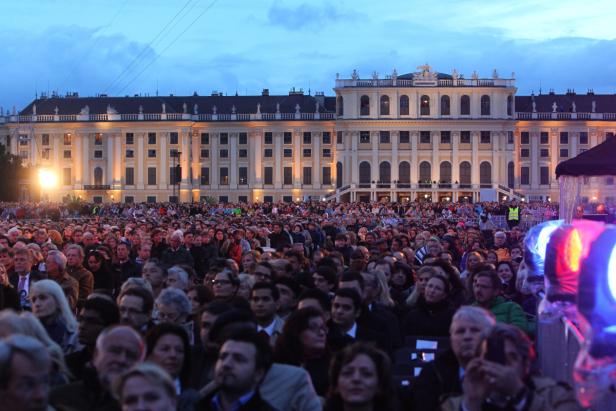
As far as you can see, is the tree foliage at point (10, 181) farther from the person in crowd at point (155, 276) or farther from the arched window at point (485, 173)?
the person in crowd at point (155, 276)

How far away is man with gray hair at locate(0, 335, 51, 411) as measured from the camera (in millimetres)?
4758

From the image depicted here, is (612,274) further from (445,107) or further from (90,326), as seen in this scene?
(445,107)

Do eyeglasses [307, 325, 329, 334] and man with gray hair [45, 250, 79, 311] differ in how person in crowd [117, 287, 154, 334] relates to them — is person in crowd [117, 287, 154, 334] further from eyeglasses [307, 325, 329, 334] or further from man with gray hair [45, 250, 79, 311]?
man with gray hair [45, 250, 79, 311]

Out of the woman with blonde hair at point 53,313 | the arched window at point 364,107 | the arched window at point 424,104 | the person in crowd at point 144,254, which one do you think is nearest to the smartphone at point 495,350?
the woman with blonde hair at point 53,313

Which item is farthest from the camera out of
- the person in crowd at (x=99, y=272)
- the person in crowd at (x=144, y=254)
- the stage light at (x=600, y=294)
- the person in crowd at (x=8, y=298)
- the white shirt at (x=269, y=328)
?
the person in crowd at (x=144, y=254)

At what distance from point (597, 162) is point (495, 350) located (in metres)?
10.3

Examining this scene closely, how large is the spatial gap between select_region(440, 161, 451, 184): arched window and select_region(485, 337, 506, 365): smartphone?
280 feet

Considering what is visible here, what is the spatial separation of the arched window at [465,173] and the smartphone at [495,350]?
280ft

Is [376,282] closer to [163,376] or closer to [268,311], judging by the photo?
[268,311]

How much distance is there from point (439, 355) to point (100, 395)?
81.0 inches

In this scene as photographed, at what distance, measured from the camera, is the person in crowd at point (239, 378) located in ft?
18.7

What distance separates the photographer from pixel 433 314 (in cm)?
932

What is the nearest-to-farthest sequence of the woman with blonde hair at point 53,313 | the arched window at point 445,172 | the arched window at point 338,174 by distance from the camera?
the woman with blonde hair at point 53,313
the arched window at point 445,172
the arched window at point 338,174

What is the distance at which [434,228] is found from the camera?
25625 mm
